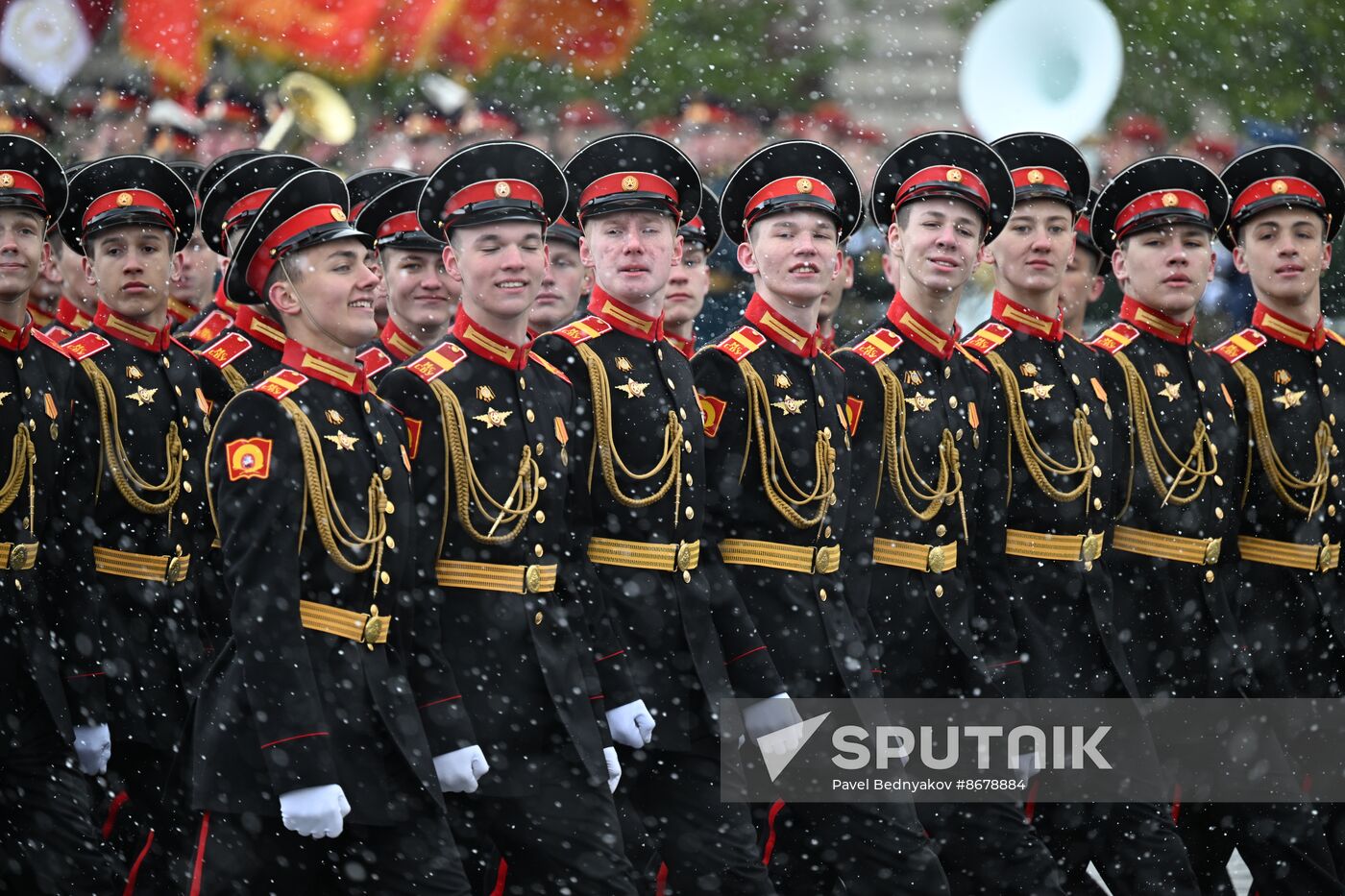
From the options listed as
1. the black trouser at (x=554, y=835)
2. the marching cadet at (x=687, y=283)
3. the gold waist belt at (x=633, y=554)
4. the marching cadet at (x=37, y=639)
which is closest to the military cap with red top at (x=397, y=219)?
the marching cadet at (x=687, y=283)

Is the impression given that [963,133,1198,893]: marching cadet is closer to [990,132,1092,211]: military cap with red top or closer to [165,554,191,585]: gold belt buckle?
[990,132,1092,211]: military cap with red top

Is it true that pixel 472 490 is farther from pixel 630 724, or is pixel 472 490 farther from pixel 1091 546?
pixel 1091 546

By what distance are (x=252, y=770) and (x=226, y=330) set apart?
10.0ft

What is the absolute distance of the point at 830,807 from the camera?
759 cm

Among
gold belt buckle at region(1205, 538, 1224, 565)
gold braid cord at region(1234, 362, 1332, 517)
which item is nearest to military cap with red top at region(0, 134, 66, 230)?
gold belt buckle at region(1205, 538, 1224, 565)

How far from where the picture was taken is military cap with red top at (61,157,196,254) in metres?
8.67

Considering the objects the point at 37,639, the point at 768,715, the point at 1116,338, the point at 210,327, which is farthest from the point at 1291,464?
the point at 37,639

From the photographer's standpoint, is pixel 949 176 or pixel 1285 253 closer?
pixel 949 176

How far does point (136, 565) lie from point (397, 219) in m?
1.67

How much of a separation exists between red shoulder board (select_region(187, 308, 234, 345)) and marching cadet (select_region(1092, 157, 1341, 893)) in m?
3.24

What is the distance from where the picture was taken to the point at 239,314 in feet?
29.9

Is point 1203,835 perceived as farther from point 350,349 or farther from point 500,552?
point 350,349

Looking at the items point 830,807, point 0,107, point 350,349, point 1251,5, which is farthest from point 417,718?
point 1251,5

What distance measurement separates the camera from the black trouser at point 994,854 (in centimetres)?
785
